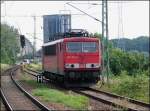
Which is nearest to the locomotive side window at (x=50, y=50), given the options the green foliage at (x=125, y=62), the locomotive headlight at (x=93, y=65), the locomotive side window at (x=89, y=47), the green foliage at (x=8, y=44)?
the locomotive side window at (x=89, y=47)

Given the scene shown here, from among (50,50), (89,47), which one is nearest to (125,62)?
(50,50)

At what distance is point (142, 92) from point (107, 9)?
22.1 feet

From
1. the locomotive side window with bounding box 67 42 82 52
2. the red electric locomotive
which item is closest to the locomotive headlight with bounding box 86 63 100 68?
the red electric locomotive

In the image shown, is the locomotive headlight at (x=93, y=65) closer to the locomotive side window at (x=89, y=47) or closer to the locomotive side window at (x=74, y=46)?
the locomotive side window at (x=89, y=47)

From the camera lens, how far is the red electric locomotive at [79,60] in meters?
31.9

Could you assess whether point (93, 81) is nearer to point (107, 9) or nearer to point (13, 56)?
point (107, 9)

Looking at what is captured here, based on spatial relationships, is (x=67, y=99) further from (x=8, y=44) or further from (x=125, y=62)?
(x=8, y=44)

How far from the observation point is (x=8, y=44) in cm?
12500

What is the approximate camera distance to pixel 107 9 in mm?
31969

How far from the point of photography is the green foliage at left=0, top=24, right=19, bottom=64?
4695 inches

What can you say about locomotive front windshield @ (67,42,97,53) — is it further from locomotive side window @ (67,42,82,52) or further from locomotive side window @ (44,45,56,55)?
locomotive side window @ (44,45,56,55)

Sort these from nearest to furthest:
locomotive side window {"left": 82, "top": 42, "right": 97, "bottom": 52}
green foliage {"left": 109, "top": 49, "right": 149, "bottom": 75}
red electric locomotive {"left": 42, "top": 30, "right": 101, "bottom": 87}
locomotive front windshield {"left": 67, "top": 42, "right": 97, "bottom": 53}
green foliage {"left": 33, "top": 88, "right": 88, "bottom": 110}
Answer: green foliage {"left": 33, "top": 88, "right": 88, "bottom": 110}, red electric locomotive {"left": 42, "top": 30, "right": 101, "bottom": 87}, locomotive front windshield {"left": 67, "top": 42, "right": 97, "bottom": 53}, locomotive side window {"left": 82, "top": 42, "right": 97, "bottom": 52}, green foliage {"left": 109, "top": 49, "right": 149, "bottom": 75}

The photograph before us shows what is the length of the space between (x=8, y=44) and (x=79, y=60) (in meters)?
94.1

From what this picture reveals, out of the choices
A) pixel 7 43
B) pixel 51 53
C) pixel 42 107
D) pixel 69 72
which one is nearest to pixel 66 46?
pixel 69 72
